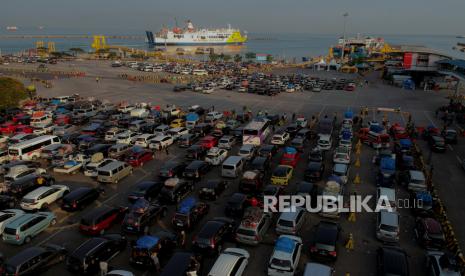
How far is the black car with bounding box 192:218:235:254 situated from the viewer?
13.8 m

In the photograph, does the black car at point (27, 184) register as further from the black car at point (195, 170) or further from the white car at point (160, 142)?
the black car at point (195, 170)

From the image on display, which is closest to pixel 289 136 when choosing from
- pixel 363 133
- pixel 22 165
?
pixel 363 133

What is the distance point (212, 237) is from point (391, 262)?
6.86 meters

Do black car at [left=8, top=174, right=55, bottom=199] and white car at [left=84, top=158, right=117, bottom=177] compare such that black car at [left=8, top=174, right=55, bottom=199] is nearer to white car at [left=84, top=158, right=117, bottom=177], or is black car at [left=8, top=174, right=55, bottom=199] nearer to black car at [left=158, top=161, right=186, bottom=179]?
white car at [left=84, top=158, right=117, bottom=177]

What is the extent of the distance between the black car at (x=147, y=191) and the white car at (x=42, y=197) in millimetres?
3866

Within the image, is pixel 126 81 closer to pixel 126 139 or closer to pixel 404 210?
pixel 126 139

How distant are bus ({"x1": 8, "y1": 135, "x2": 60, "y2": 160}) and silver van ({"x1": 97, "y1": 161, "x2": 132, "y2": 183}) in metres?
7.49

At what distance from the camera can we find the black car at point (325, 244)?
1354 centimetres

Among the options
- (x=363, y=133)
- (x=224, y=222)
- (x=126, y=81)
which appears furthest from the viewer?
(x=126, y=81)

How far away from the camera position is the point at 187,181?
20.4 meters

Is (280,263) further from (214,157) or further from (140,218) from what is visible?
(214,157)

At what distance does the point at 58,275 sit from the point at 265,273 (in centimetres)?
793

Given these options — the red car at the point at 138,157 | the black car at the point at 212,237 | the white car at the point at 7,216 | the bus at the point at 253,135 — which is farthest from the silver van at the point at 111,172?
the bus at the point at 253,135

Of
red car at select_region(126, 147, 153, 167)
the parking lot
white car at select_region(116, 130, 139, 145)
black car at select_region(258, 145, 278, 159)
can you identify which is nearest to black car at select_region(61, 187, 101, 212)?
the parking lot
